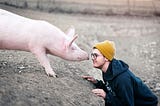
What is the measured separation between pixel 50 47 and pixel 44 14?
541cm

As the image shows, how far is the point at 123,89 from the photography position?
15.0ft

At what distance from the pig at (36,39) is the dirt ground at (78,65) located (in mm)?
247

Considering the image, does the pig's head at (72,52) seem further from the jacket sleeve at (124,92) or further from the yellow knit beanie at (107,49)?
the jacket sleeve at (124,92)

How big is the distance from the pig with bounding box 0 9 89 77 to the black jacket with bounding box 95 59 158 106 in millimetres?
679

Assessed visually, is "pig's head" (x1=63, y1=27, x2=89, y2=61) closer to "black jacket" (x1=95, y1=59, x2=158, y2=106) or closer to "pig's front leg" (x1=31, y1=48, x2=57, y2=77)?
"pig's front leg" (x1=31, y1=48, x2=57, y2=77)

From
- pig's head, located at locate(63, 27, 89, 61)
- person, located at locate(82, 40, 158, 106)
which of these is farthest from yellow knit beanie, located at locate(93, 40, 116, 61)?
pig's head, located at locate(63, 27, 89, 61)

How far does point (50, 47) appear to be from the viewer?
207 inches

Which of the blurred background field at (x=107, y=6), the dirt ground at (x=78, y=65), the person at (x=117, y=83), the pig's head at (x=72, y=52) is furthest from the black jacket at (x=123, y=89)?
the blurred background field at (x=107, y=6)

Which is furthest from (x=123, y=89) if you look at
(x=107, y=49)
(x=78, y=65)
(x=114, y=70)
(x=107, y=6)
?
(x=107, y=6)

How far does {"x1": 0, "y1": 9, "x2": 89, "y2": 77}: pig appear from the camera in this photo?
17.0 feet

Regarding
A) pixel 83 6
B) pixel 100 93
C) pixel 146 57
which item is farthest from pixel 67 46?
pixel 83 6

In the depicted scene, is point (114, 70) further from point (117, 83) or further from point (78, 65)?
point (78, 65)

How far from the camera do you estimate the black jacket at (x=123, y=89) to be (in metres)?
4.60

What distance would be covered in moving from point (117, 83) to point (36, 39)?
3.74 feet
